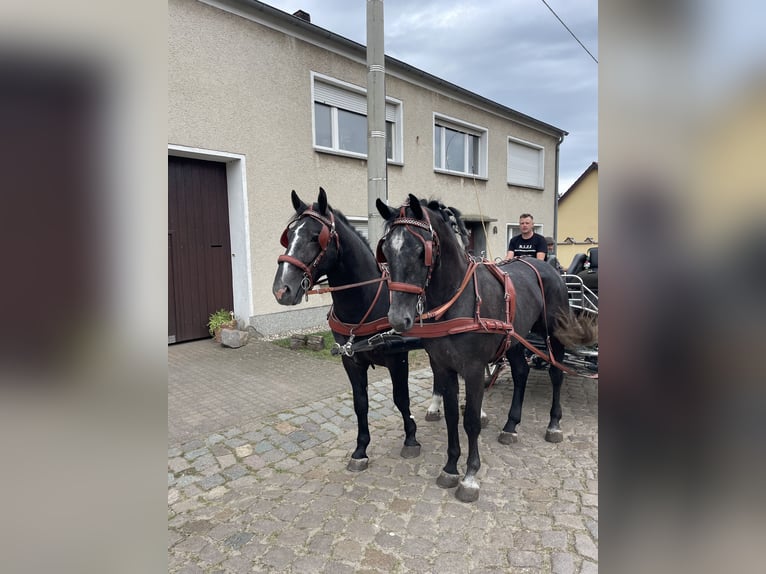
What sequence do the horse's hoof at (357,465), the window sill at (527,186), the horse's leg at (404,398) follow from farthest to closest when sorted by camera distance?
the window sill at (527,186) < the horse's leg at (404,398) < the horse's hoof at (357,465)

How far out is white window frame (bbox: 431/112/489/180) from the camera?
11.1 metres

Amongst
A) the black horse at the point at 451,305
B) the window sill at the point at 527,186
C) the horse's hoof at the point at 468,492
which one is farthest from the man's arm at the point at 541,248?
the window sill at the point at 527,186

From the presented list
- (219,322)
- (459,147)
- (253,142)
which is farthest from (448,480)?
(459,147)

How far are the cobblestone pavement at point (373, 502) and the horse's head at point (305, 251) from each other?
1.44m

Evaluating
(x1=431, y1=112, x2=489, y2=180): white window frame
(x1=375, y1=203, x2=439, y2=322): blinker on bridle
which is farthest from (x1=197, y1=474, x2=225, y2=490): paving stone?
(x1=431, y1=112, x2=489, y2=180): white window frame

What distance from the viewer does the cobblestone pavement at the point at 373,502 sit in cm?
236

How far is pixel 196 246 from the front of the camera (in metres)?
7.33

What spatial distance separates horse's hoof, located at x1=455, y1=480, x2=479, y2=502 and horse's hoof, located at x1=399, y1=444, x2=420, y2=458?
66 cm

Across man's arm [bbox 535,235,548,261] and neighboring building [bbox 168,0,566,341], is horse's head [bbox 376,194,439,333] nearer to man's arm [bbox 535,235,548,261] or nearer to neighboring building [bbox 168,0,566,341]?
man's arm [bbox 535,235,548,261]

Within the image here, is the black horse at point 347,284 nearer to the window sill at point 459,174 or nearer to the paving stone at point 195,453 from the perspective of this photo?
the paving stone at point 195,453
